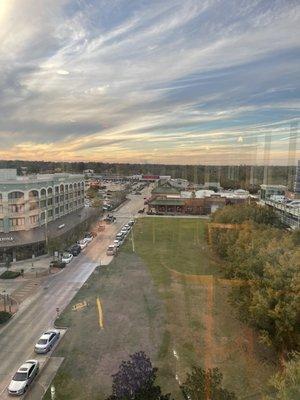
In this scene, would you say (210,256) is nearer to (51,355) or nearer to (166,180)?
(51,355)

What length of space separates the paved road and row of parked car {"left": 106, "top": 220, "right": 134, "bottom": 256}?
239mm

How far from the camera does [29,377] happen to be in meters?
4.60

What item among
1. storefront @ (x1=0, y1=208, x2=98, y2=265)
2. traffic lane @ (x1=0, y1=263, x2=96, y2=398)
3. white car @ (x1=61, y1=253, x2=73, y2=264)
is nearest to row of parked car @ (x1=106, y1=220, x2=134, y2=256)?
white car @ (x1=61, y1=253, x2=73, y2=264)

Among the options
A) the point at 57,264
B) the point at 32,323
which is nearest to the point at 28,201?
the point at 57,264

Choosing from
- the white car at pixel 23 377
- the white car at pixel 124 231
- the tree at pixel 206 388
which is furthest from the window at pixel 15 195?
the tree at pixel 206 388

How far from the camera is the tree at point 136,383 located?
3.60 m

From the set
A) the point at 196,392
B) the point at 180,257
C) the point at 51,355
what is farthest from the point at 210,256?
the point at 196,392

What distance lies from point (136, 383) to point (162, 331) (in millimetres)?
2255

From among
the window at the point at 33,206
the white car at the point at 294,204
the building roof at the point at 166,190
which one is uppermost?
the white car at the point at 294,204

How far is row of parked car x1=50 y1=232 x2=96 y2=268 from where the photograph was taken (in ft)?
31.5

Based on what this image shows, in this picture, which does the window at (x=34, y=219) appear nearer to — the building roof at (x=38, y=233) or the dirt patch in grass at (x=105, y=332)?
the building roof at (x=38, y=233)

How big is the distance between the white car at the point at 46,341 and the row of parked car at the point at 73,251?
3.93 metres

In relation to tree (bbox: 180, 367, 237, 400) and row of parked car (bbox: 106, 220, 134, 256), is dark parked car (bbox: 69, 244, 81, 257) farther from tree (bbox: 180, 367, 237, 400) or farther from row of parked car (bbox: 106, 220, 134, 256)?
tree (bbox: 180, 367, 237, 400)

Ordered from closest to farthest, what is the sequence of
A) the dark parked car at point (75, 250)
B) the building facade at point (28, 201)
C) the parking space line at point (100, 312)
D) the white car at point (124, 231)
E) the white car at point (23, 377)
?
1. the white car at point (23, 377)
2. the parking space line at point (100, 312)
3. the dark parked car at point (75, 250)
4. the building facade at point (28, 201)
5. the white car at point (124, 231)
